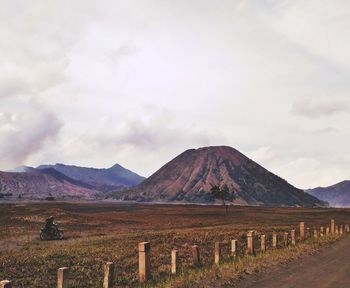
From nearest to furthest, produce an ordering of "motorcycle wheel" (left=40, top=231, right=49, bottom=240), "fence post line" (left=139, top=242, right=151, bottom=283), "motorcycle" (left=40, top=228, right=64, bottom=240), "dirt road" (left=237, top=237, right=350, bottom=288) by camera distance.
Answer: "fence post line" (left=139, top=242, right=151, bottom=283)
"dirt road" (left=237, top=237, right=350, bottom=288)
"motorcycle" (left=40, top=228, right=64, bottom=240)
"motorcycle wheel" (left=40, top=231, right=49, bottom=240)

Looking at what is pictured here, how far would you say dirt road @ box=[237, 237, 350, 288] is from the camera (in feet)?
49.8

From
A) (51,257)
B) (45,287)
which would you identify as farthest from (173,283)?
(51,257)

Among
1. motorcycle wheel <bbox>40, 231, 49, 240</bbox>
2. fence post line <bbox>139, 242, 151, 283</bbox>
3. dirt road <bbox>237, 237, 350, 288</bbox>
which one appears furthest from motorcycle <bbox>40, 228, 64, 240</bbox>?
fence post line <bbox>139, 242, 151, 283</bbox>

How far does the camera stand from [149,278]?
14961mm

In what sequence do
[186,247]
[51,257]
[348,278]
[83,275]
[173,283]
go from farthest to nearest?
1. [186,247]
2. [51,257]
3. [83,275]
4. [348,278]
5. [173,283]

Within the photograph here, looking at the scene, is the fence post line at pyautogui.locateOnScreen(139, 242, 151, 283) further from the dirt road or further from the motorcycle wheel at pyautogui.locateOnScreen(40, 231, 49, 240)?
the motorcycle wheel at pyautogui.locateOnScreen(40, 231, 49, 240)

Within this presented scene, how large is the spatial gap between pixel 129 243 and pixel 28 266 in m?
11.3

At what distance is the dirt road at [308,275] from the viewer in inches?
598

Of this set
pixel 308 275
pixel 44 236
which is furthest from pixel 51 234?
pixel 308 275

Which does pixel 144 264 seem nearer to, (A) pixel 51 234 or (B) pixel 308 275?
(B) pixel 308 275

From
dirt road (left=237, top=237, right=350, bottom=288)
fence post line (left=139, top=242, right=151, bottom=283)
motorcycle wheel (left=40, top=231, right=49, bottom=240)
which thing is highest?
fence post line (left=139, top=242, right=151, bottom=283)

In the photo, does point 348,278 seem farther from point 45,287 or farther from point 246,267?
point 45,287

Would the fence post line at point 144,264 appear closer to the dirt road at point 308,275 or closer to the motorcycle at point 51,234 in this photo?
the dirt road at point 308,275

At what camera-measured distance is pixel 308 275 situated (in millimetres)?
17016
